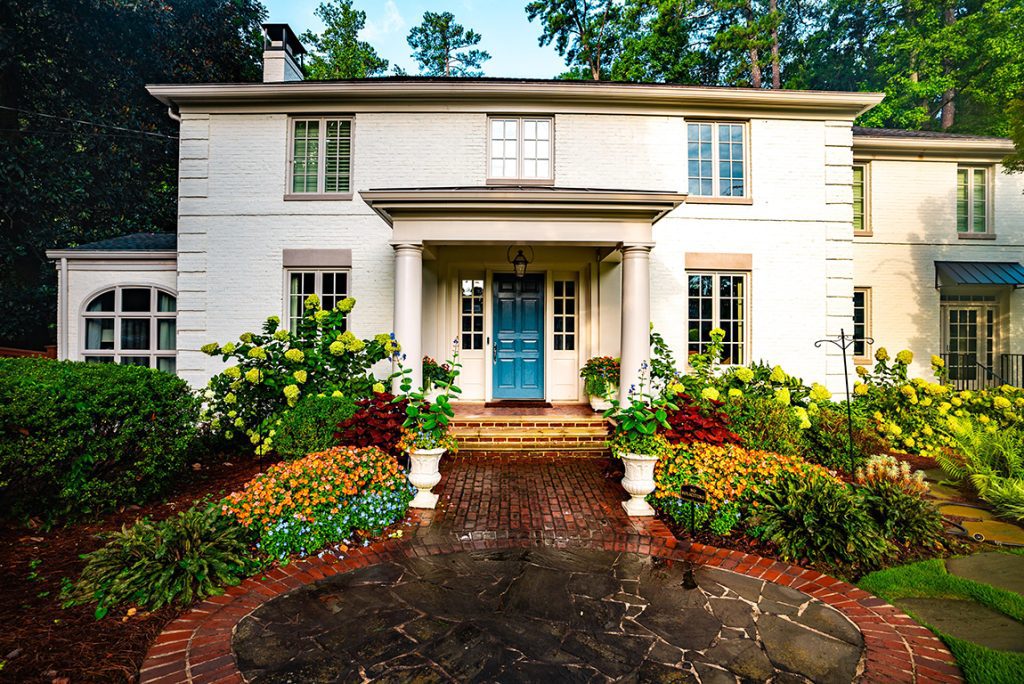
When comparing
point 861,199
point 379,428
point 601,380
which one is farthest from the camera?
point 861,199

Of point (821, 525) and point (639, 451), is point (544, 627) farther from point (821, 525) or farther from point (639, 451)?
point (821, 525)

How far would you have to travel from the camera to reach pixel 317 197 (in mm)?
8953

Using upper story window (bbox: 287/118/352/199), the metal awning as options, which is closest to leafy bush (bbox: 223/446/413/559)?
upper story window (bbox: 287/118/352/199)

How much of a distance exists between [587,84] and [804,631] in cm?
866

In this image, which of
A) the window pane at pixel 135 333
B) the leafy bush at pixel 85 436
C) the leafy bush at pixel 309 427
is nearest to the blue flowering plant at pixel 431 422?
the leafy bush at pixel 309 427

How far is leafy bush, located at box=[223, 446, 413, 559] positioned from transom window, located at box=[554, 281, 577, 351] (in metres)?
5.13

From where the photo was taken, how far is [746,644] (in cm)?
293

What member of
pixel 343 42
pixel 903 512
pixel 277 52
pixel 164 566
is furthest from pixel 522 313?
pixel 343 42

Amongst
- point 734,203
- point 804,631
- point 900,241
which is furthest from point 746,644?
point 900,241

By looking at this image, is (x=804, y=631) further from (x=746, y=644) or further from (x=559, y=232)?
(x=559, y=232)

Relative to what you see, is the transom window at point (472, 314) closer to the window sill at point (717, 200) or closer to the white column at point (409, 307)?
the white column at point (409, 307)

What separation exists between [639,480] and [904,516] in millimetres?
2270

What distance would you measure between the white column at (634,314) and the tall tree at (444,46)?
81.9ft

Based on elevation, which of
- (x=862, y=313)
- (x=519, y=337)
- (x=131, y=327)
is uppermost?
(x=862, y=313)
